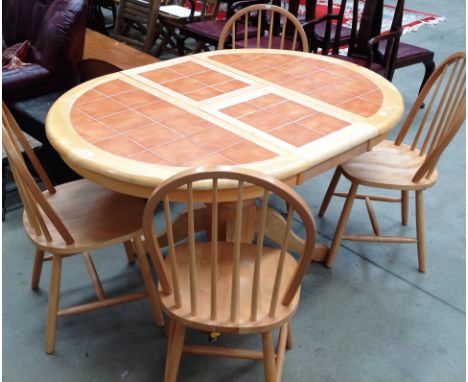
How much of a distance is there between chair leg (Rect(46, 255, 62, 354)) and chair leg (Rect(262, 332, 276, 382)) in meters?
0.76

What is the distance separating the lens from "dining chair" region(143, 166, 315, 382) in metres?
1.10

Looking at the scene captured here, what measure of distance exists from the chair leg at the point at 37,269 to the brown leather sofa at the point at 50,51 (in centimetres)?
120

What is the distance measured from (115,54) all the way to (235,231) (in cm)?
244

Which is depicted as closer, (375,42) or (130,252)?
(130,252)

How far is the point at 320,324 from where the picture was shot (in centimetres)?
190

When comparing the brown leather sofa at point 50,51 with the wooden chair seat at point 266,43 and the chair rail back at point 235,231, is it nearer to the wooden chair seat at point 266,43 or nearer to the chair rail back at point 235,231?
the wooden chair seat at point 266,43

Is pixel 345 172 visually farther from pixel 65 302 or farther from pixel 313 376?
pixel 65 302

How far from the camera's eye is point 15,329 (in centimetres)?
184

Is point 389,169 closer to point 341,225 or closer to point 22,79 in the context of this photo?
point 341,225

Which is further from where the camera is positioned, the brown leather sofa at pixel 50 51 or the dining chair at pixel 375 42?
the dining chair at pixel 375 42

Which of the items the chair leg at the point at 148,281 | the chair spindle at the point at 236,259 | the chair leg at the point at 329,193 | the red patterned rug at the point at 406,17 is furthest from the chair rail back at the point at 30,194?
the red patterned rug at the point at 406,17

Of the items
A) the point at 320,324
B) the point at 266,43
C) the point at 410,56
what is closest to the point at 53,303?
the point at 320,324

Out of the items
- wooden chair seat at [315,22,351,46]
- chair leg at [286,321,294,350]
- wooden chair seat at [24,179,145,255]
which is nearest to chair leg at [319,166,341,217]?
chair leg at [286,321,294,350]

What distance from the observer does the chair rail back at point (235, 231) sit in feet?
3.53
